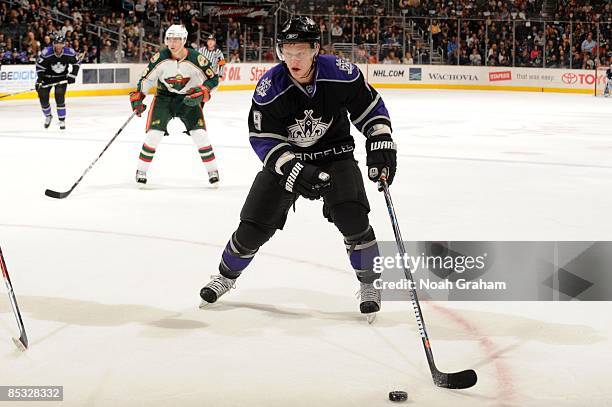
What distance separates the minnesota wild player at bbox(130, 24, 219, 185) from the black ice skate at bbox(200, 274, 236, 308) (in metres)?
3.30

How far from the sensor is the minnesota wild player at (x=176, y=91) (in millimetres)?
6918

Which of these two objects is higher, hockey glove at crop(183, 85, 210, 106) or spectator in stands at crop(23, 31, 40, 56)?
spectator in stands at crop(23, 31, 40, 56)

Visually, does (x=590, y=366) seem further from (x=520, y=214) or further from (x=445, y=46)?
(x=445, y=46)

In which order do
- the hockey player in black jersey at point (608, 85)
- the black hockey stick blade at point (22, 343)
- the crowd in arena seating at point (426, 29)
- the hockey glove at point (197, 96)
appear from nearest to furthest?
the black hockey stick blade at point (22, 343) → the hockey glove at point (197, 96) → the hockey player in black jersey at point (608, 85) → the crowd in arena seating at point (426, 29)

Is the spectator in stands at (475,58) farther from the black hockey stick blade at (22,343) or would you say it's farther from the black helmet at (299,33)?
the black hockey stick blade at (22,343)

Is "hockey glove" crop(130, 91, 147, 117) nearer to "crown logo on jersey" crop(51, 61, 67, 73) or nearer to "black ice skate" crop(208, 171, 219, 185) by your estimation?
"black ice skate" crop(208, 171, 219, 185)

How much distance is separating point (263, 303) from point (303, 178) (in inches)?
31.8

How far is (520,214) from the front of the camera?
6059 mm

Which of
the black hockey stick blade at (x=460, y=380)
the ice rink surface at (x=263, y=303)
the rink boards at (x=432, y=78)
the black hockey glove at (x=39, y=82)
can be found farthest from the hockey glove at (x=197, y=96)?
the rink boards at (x=432, y=78)

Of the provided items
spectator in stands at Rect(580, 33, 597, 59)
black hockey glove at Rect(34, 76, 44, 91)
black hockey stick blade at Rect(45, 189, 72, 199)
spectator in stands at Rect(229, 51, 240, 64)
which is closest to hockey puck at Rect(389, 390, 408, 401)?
black hockey stick blade at Rect(45, 189, 72, 199)

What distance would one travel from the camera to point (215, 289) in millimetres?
3781

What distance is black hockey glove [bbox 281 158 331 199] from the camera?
329 cm

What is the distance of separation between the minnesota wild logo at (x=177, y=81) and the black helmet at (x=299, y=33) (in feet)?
12.4

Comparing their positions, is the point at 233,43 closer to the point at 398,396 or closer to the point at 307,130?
the point at 307,130
